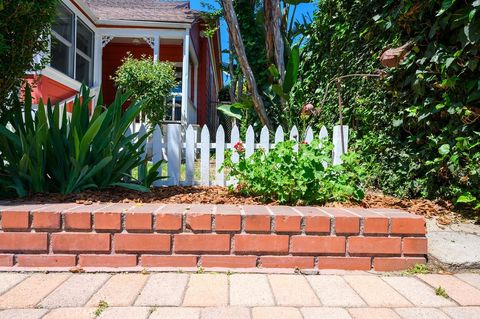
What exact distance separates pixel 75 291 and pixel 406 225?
5.89 feet

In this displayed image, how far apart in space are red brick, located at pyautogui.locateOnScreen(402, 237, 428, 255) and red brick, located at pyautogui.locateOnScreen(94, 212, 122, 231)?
162 cm

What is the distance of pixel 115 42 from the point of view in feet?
39.7

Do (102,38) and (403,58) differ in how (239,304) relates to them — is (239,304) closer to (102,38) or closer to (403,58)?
(403,58)

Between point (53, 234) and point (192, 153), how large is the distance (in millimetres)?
1801

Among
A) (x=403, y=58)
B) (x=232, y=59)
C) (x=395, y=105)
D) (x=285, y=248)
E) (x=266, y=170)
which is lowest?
(x=285, y=248)

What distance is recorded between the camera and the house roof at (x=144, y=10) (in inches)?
389

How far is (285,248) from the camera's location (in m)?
2.03

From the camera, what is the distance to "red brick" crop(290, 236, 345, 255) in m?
2.04

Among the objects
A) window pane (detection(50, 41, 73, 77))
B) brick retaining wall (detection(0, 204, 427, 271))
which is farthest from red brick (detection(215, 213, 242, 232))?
window pane (detection(50, 41, 73, 77))

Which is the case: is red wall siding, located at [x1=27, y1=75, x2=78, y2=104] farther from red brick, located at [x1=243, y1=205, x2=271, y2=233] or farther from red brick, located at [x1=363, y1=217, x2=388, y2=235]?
red brick, located at [x1=363, y1=217, x2=388, y2=235]

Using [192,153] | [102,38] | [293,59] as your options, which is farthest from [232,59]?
[192,153]

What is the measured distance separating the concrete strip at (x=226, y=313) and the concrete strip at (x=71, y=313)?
478 millimetres

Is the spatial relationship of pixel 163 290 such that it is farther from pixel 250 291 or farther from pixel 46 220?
pixel 46 220

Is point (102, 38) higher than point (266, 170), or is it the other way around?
point (102, 38)
